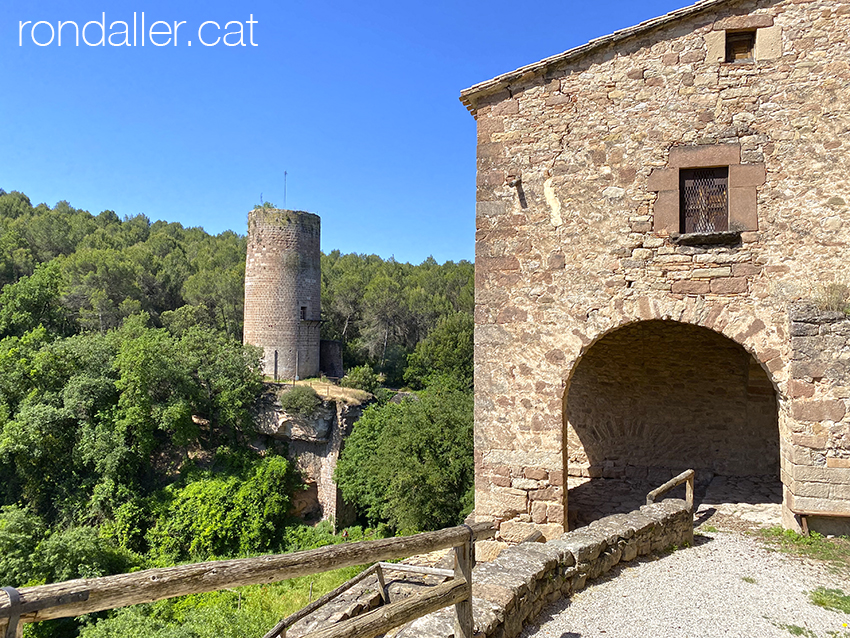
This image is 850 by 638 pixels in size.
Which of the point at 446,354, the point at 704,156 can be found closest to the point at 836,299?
the point at 704,156

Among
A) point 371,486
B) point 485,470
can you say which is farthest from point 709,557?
point 371,486

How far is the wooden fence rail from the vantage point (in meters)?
1.80

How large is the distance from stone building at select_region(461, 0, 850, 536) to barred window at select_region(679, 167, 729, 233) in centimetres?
2

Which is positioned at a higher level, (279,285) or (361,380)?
(279,285)

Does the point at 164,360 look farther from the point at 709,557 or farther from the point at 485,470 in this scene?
the point at 709,557

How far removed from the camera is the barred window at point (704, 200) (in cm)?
618

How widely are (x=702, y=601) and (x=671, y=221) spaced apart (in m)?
3.99

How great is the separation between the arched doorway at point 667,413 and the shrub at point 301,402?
13.7 m

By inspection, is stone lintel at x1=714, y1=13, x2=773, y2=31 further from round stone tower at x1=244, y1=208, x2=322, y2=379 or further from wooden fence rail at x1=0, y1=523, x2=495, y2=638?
round stone tower at x1=244, y1=208, x2=322, y2=379

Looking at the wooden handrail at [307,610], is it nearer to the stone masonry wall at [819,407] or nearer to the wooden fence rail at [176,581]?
the wooden fence rail at [176,581]

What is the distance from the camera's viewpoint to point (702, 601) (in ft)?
14.2

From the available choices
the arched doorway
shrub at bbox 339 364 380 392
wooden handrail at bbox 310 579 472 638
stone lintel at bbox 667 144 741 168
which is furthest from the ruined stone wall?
wooden handrail at bbox 310 579 472 638

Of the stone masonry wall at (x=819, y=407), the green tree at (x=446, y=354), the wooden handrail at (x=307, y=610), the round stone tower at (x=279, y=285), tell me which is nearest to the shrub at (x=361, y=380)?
the round stone tower at (x=279, y=285)

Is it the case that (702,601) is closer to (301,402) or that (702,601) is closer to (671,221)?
(671,221)
